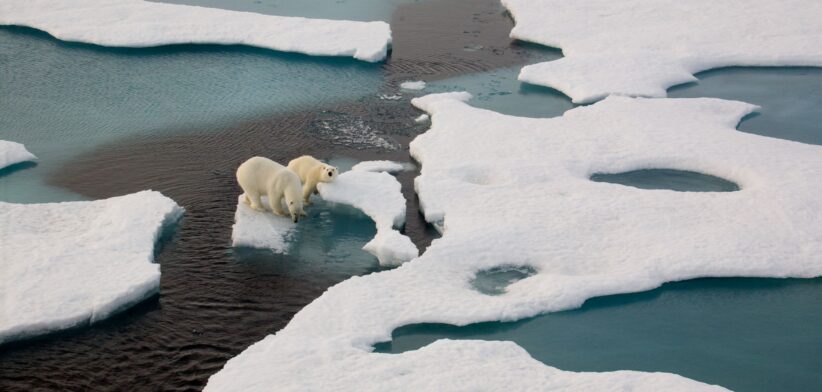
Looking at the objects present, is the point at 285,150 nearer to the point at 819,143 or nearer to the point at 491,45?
the point at 491,45

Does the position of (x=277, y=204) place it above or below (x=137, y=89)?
below

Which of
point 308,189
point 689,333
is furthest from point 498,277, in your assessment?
point 308,189

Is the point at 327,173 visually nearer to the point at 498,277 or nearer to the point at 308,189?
the point at 308,189

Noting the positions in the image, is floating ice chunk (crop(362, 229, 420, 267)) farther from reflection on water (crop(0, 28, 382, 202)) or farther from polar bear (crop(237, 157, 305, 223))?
reflection on water (crop(0, 28, 382, 202))

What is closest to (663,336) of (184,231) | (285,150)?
(184,231)

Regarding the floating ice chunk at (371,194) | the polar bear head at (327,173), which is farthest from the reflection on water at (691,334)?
the polar bear head at (327,173)

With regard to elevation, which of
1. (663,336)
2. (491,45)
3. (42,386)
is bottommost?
(663,336)
